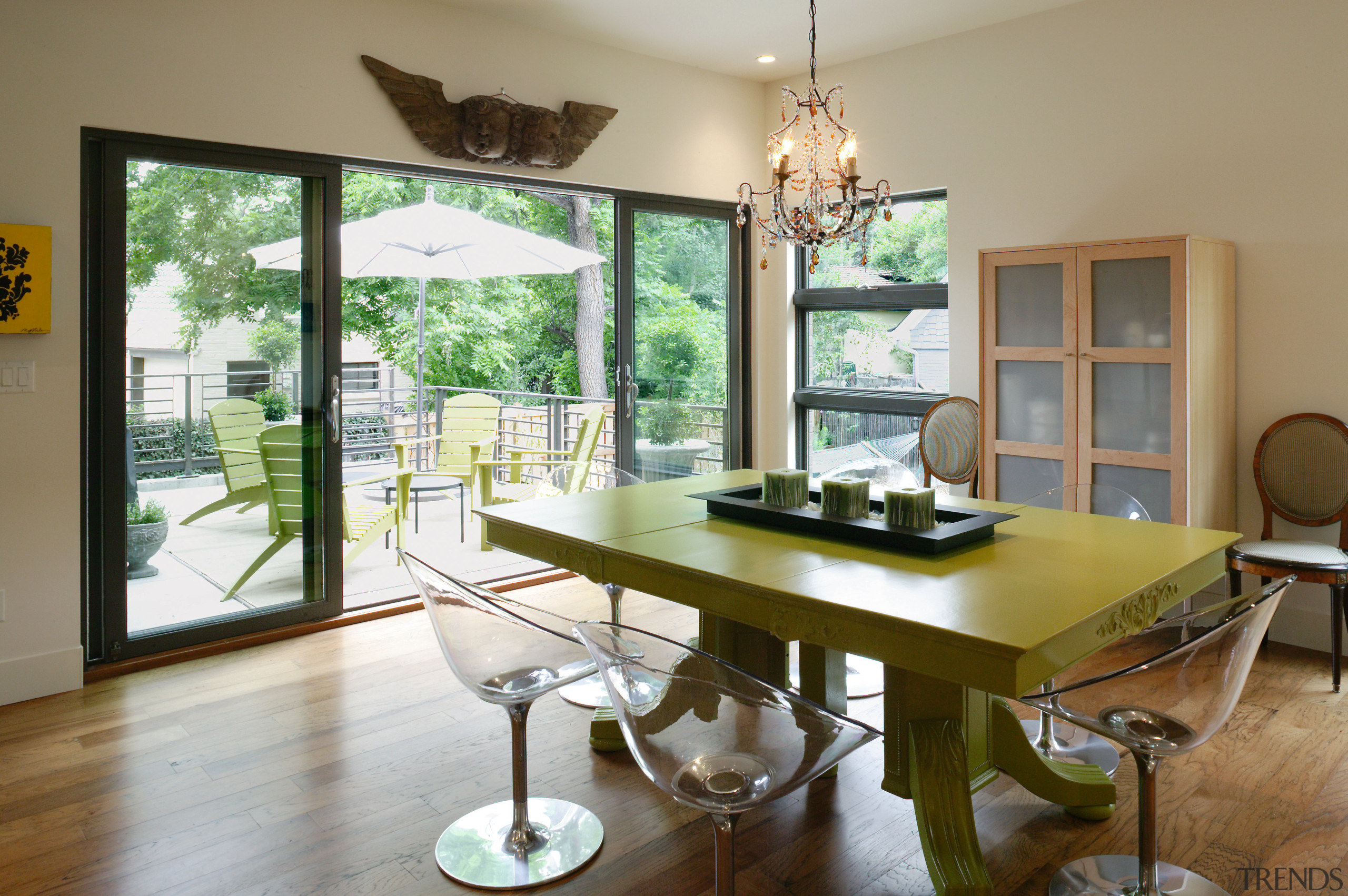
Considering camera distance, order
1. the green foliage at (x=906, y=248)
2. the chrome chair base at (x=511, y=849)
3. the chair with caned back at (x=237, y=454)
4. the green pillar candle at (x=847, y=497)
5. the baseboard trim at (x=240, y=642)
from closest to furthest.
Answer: the chrome chair base at (x=511, y=849)
the green pillar candle at (x=847, y=497)
the baseboard trim at (x=240, y=642)
the chair with caned back at (x=237, y=454)
the green foliage at (x=906, y=248)

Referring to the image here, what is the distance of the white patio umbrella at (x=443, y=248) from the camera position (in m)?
5.94

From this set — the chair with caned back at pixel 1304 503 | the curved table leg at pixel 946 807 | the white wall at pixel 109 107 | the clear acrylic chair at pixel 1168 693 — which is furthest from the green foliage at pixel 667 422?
the clear acrylic chair at pixel 1168 693

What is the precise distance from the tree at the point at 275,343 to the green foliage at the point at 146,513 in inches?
26.8

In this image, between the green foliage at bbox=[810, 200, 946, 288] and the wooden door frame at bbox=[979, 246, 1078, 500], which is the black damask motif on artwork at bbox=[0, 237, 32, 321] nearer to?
the green foliage at bbox=[810, 200, 946, 288]

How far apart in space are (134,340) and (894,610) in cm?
314

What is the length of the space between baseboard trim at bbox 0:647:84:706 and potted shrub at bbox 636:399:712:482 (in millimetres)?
2797

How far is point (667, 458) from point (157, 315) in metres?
2.72

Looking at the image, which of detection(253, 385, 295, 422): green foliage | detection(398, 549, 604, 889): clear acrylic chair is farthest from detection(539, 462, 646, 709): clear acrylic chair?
detection(253, 385, 295, 422): green foliage

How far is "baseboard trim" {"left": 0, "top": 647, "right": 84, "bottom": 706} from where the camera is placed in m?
3.27

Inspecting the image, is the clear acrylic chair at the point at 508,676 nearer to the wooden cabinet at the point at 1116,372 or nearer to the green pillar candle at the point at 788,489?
the green pillar candle at the point at 788,489

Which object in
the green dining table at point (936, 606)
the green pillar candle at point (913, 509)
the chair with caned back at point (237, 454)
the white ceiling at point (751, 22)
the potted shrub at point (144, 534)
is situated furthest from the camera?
the white ceiling at point (751, 22)

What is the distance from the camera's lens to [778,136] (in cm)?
329

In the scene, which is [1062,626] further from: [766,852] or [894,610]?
[766,852]

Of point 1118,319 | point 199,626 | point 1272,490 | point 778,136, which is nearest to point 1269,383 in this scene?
point 1272,490
